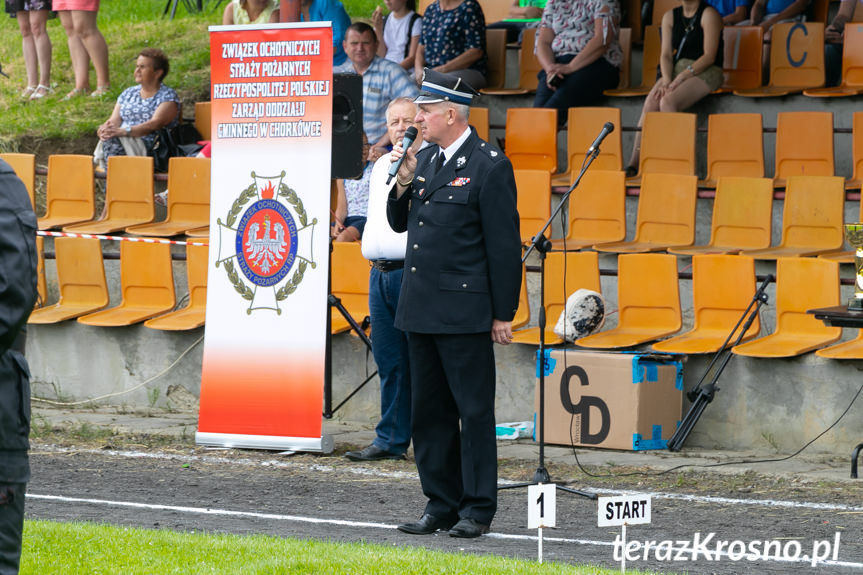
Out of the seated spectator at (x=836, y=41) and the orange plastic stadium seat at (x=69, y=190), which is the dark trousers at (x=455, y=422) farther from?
the seated spectator at (x=836, y=41)

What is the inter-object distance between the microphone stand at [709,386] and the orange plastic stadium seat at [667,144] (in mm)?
2655

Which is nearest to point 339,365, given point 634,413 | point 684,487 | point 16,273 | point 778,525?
point 634,413

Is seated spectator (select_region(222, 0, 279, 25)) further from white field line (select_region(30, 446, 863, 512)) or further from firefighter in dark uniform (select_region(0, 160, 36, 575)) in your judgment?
firefighter in dark uniform (select_region(0, 160, 36, 575))

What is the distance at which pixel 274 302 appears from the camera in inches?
337

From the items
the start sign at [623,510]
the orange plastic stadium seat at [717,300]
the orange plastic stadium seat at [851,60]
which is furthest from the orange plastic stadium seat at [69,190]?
the start sign at [623,510]

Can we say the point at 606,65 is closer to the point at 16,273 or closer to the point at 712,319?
the point at 712,319

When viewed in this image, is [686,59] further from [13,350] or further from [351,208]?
[13,350]

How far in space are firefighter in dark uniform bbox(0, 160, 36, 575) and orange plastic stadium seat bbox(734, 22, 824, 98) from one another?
9157 millimetres

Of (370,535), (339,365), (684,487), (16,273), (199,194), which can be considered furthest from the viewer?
(199,194)

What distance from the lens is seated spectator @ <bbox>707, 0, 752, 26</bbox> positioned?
41.6 ft

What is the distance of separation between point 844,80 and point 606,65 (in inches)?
81.0

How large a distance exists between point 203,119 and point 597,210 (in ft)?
16.1

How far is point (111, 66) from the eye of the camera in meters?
16.8

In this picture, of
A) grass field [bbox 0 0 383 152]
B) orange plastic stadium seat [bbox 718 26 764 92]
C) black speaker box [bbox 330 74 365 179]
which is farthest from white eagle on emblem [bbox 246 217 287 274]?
grass field [bbox 0 0 383 152]
